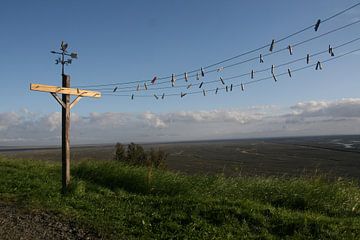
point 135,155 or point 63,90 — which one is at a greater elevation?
point 63,90

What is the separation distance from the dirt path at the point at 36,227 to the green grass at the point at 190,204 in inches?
16.0

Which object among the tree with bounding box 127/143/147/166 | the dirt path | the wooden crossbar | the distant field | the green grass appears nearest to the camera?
the dirt path

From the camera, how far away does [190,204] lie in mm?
12008

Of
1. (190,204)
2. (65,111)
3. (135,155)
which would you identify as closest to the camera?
(190,204)

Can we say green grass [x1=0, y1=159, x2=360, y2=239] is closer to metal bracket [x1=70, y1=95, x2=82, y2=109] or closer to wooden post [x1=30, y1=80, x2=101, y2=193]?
wooden post [x1=30, y1=80, x2=101, y2=193]

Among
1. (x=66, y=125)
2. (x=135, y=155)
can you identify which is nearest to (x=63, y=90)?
(x=66, y=125)

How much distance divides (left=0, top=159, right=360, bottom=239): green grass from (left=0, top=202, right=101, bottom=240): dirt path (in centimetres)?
41

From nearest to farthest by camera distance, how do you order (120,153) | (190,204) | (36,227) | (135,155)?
(36,227) < (190,204) < (135,155) < (120,153)

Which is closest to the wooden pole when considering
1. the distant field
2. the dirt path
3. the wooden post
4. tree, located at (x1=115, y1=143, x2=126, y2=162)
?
the wooden post

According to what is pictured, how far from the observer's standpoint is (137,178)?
16.8 metres

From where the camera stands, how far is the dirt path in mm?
9078

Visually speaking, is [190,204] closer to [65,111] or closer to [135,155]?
[65,111]

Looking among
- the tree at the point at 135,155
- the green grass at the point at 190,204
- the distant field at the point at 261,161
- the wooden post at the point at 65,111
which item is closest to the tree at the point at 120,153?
the tree at the point at 135,155

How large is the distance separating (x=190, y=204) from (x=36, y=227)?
4.31 meters
